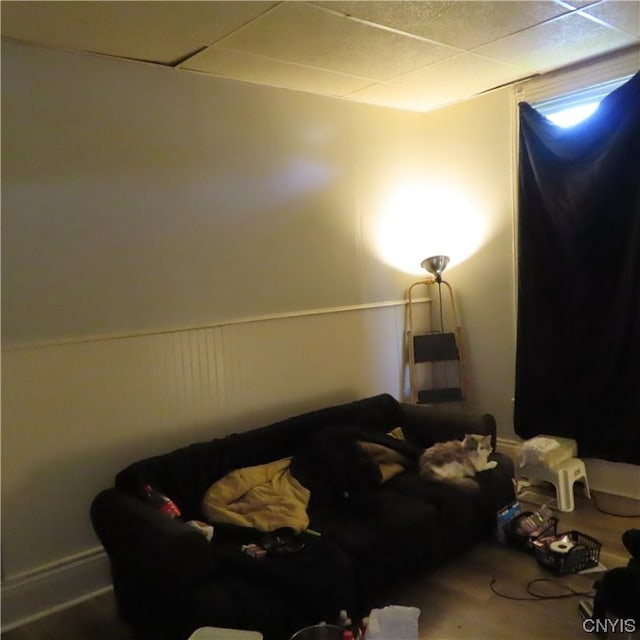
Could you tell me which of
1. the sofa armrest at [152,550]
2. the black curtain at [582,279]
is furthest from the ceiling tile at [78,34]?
the black curtain at [582,279]

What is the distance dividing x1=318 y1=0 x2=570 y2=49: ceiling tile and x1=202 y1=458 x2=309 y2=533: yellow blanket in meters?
2.08

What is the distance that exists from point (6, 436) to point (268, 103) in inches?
86.2

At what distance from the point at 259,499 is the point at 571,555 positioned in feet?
4.60

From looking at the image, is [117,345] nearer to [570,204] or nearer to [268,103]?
[268,103]

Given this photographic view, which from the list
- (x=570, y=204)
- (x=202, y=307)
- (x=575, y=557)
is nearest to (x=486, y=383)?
(x=570, y=204)

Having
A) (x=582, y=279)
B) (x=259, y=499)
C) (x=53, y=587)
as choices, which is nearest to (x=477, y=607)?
(x=259, y=499)

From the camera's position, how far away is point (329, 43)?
2965mm

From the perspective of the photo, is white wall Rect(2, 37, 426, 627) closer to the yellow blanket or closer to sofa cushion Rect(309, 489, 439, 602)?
the yellow blanket

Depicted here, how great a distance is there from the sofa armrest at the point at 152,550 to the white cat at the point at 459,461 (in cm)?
128

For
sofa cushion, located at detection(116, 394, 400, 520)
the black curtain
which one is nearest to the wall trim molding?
sofa cushion, located at detection(116, 394, 400, 520)

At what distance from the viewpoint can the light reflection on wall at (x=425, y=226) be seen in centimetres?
430

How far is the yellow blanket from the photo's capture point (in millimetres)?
2748

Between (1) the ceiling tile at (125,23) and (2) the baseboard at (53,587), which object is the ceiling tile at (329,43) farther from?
(2) the baseboard at (53,587)

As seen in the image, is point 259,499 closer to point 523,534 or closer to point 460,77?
point 523,534
